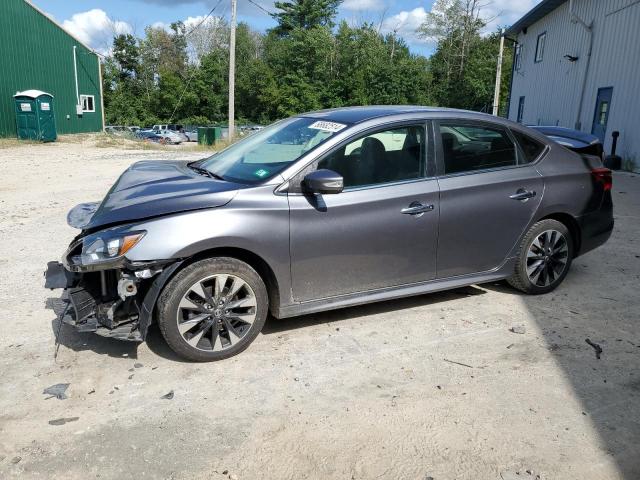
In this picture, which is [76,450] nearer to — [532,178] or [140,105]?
[532,178]

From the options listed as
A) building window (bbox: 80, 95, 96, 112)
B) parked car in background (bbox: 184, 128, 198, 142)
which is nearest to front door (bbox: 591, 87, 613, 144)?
building window (bbox: 80, 95, 96, 112)

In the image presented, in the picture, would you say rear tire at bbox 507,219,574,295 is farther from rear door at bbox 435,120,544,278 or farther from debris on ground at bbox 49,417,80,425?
debris on ground at bbox 49,417,80,425

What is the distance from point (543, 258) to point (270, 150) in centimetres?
263

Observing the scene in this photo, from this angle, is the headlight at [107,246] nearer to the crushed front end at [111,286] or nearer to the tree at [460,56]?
the crushed front end at [111,286]

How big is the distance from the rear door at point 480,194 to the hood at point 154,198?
169 cm

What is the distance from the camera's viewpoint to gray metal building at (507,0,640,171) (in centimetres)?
1482

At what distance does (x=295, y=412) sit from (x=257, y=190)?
148 centimetres

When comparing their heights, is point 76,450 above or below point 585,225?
below

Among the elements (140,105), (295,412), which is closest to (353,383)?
(295,412)

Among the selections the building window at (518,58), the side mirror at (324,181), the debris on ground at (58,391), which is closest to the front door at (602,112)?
the building window at (518,58)

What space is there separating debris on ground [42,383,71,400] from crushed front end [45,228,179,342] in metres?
0.35

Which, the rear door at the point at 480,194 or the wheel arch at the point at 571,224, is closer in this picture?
the rear door at the point at 480,194

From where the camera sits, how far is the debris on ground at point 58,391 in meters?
3.18

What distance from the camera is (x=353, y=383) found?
11.1 feet
